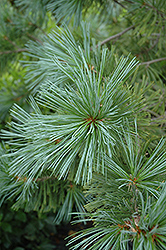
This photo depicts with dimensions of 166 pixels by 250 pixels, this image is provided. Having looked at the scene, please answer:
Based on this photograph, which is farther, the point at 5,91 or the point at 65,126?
the point at 5,91

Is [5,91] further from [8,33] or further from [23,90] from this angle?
[8,33]

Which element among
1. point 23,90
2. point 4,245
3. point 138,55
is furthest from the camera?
point 4,245

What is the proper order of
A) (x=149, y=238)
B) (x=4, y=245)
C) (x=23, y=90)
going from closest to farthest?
(x=149, y=238) < (x=23, y=90) < (x=4, y=245)

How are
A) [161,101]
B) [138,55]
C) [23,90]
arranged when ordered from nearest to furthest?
[161,101]
[138,55]
[23,90]

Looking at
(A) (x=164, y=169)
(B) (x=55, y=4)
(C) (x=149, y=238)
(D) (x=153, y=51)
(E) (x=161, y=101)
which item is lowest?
(C) (x=149, y=238)

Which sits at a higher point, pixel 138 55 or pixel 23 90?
pixel 138 55

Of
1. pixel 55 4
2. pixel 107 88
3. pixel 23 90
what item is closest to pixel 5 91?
pixel 23 90

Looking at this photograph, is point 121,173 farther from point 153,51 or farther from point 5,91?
point 5,91

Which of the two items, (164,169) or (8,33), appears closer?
(164,169)

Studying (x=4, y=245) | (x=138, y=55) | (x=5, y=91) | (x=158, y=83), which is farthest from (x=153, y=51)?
(x=4, y=245)
